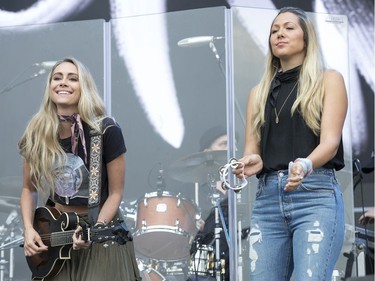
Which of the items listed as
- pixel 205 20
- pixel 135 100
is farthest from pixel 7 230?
pixel 205 20

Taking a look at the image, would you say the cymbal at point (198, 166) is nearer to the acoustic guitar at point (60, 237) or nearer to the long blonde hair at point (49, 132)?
the long blonde hair at point (49, 132)

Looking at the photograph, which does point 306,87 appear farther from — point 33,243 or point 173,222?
point 173,222

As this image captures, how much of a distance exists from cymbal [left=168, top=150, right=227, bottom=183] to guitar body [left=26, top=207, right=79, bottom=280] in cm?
172

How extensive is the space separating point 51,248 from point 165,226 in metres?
1.80

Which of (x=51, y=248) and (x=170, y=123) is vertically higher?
(x=170, y=123)

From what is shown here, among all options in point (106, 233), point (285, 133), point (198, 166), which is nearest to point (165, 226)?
point (198, 166)

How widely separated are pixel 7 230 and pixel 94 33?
1.43 m

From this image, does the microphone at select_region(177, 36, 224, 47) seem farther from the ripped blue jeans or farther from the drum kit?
the ripped blue jeans

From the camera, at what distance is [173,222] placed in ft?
18.2

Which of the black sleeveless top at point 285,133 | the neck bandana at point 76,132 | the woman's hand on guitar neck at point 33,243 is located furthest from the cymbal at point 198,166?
the black sleeveless top at point 285,133

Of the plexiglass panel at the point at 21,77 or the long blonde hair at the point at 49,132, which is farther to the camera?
the plexiglass panel at the point at 21,77

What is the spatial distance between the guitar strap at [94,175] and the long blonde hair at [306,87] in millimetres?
761

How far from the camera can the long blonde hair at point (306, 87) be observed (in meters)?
3.33

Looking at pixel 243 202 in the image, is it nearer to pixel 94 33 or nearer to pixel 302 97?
pixel 94 33
